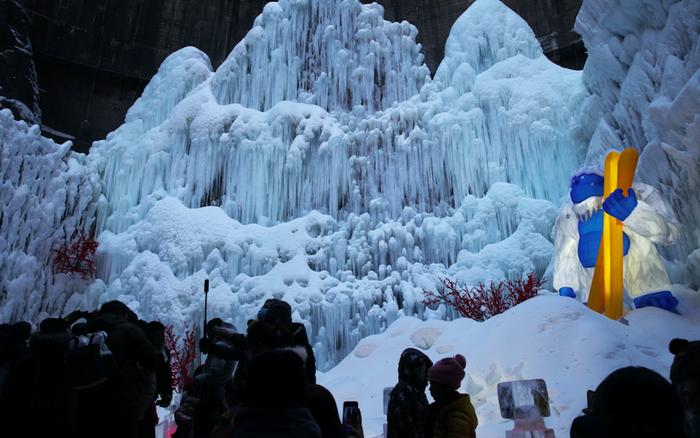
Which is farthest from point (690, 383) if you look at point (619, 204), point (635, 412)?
point (619, 204)

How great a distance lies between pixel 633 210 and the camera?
657cm

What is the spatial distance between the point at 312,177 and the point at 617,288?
756cm

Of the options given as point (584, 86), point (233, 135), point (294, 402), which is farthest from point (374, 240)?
point (294, 402)

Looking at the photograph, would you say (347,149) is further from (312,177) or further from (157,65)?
(157,65)

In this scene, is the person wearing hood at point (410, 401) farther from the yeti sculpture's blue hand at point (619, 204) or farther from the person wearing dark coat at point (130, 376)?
the yeti sculpture's blue hand at point (619, 204)

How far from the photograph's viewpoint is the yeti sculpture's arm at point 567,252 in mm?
7840

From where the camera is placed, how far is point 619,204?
254 inches

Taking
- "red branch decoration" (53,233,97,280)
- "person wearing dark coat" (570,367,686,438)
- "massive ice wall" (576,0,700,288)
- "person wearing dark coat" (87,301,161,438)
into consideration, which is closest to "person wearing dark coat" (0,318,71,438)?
"person wearing dark coat" (87,301,161,438)

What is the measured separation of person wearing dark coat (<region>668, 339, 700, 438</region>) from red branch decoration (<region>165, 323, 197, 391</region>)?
9.54m

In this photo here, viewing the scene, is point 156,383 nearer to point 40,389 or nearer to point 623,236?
point 40,389

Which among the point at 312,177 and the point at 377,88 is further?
the point at 377,88

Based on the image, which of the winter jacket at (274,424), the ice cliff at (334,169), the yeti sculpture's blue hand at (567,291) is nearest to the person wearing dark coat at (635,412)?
the winter jacket at (274,424)

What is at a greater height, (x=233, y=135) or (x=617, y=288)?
(x=233, y=135)

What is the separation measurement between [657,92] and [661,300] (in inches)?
127
